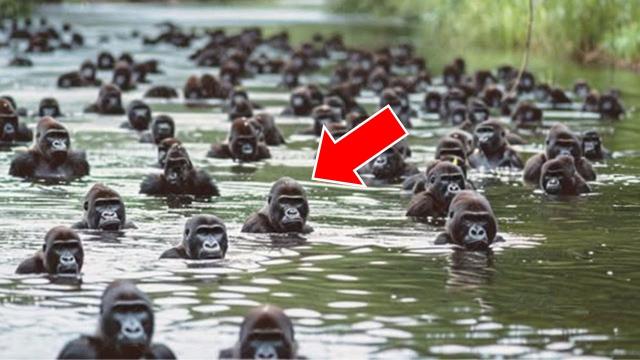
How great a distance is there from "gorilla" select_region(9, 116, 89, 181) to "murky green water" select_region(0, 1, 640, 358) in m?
0.46

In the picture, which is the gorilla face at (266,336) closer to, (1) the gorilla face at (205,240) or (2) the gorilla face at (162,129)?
(1) the gorilla face at (205,240)

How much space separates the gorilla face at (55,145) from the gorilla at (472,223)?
273 inches

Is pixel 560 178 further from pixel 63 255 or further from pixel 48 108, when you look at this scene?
pixel 48 108

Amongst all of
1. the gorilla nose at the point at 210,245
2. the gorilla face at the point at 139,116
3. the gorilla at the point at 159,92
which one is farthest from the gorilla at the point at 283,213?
the gorilla at the point at 159,92

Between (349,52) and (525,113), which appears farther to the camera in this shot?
Answer: (349,52)

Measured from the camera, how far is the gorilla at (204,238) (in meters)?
15.7

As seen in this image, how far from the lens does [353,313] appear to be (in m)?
13.9

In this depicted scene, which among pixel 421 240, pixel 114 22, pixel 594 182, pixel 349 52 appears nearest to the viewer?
pixel 421 240

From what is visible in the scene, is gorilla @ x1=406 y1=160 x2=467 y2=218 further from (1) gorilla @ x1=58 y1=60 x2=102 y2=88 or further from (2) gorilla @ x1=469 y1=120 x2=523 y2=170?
(1) gorilla @ x1=58 y1=60 x2=102 y2=88

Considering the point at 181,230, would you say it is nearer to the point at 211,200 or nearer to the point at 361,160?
the point at 211,200

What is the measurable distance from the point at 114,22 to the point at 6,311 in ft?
210

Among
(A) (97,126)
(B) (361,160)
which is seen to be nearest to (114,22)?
(A) (97,126)

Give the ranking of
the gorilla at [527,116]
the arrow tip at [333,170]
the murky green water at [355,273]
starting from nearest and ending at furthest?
the murky green water at [355,273] < the arrow tip at [333,170] < the gorilla at [527,116]

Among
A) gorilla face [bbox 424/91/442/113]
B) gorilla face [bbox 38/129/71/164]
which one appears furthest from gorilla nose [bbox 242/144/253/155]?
gorilla face [bbox 424/91/442/113]
